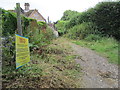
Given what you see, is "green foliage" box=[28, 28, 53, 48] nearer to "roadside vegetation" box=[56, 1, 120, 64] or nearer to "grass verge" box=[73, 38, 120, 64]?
"roadside vegetation" box=[56, 1, 120, 64]

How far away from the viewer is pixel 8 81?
1.77 metres

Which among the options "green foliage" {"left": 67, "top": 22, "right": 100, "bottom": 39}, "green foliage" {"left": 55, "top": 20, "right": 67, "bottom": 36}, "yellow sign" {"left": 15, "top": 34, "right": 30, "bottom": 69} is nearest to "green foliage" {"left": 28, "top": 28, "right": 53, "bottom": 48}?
"yellow sign" {"left": 15, "top": 34, "right": 30, "bottom": 69}

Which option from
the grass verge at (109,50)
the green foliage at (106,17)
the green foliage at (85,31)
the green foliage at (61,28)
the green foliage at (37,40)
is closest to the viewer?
the grass verge at (109,50)

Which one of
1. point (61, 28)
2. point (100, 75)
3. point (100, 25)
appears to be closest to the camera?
point (100, 75)

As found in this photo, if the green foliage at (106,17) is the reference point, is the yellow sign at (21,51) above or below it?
below

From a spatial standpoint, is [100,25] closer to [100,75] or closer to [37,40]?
[37,40]

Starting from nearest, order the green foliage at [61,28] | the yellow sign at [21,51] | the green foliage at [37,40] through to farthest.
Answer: the yellow sign at [21,51]
the green foliage at [37,40]
the green foliage at [61,28]

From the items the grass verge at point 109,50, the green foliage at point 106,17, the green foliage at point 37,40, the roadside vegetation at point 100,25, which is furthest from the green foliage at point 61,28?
the grass verge at point 109,50

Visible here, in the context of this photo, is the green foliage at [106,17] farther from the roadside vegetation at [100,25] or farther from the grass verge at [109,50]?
the grass verge at [109,50]

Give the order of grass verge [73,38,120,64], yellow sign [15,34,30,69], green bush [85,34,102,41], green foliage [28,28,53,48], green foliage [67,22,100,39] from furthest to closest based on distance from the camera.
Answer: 1. green foliage [67,22,100,39]
2. green bush [85,34,102,41]
3. green foliage [28,28,53,48]
4. grass verge [73,38,120,64]
5. yellow sign [15,34,30,69]

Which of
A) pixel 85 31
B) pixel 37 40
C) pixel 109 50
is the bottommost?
pixel 109 50

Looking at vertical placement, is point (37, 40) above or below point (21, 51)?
above

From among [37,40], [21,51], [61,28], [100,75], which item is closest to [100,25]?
[37,40]

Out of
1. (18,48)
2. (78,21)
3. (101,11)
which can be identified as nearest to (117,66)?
(18,48)
